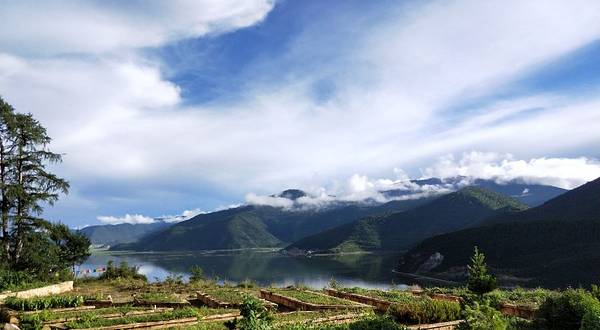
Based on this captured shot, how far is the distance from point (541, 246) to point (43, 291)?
106474 mm

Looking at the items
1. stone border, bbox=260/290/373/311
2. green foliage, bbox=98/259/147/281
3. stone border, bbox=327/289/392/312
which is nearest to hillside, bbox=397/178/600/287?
stone border, bbox=327/289/392/312

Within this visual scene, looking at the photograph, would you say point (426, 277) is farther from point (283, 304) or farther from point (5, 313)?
point (5, 313)

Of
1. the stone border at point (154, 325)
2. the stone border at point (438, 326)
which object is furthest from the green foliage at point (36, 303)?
the stone border at point (438, 326)

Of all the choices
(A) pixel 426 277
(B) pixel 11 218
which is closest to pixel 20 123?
(B) pixel 11 218

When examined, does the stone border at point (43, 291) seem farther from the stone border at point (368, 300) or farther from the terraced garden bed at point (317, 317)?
the stone border at point (368, 300)

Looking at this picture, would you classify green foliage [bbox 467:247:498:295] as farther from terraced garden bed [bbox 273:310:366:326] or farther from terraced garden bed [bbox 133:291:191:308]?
terraced garden bed [bbox 133:291:191:308]

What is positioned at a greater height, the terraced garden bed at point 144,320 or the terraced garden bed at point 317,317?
the terraced garden bed at point 144,320

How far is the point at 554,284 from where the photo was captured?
241ft

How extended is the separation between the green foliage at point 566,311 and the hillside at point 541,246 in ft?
243

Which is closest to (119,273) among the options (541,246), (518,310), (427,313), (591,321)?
(427,313)

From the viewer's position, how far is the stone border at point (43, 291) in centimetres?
1804

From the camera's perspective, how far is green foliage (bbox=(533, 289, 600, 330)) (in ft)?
32.5

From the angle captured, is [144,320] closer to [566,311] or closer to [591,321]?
[591,321]

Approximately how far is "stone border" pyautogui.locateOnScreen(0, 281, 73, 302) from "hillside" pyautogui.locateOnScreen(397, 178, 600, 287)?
79.6 metres
